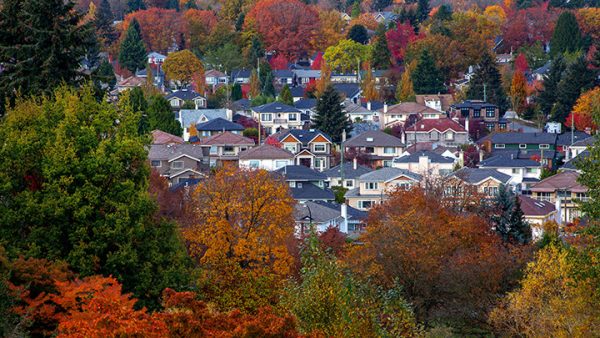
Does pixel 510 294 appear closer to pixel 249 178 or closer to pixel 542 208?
pixel 249 178

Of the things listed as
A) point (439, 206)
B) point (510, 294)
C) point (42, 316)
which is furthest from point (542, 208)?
point (42, 316)

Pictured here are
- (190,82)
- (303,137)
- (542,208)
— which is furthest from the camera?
(190,82)

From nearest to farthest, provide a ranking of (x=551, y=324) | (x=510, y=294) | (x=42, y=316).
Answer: (x=42, y=316), (x=551, y=324), (x=510, y=294)

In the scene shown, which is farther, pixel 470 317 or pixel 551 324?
pixel 470 317

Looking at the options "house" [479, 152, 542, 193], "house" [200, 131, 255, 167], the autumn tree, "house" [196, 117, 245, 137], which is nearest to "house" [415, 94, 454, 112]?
"house" [196, 117, 245, 137]

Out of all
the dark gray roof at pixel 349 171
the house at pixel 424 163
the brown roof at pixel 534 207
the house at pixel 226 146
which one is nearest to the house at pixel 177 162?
the house at pixel 226 146

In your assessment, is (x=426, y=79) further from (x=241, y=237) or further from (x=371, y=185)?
(x=241, y=237)

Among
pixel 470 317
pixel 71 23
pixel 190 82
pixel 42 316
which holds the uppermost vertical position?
pixel 71 23
